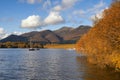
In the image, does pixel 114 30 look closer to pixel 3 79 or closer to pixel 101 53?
pixel 101 53

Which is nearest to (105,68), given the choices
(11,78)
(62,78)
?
(62,78)

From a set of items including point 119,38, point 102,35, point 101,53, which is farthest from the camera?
point 101,53

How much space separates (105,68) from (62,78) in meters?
20.3

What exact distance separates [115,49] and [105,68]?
16474 mm

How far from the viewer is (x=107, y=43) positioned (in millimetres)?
57594

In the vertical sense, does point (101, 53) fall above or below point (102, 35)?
below

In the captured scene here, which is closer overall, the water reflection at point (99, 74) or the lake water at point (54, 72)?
the water reflection at point (99, 74)

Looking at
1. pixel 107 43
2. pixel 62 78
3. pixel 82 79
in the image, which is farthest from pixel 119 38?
pixel 62 78

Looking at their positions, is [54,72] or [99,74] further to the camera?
[54,72]

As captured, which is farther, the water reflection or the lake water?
the lake water

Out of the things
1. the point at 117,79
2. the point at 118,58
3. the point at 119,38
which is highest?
the point at 119,38

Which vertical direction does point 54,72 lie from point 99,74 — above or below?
above

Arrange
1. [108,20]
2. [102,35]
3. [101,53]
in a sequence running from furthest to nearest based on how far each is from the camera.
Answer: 1. [101,53]
2. [102,35]
3. [108,20]

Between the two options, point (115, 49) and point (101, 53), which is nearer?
point (115, 49)
